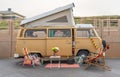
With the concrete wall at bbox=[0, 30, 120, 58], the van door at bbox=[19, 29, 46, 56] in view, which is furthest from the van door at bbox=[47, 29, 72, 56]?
the concrete wall at bbox=[0, 30, 120, 58]

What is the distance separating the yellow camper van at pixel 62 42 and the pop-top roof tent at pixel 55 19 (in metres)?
0.27

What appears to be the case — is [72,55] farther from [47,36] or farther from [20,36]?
[20,36]

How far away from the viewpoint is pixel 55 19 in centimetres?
1479

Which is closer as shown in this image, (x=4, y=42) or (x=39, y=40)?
(x=39, y=40)

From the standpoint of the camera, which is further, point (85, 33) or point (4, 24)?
point (4, 24)

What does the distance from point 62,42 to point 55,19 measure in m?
1.32

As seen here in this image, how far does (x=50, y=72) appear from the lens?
11.6 meters

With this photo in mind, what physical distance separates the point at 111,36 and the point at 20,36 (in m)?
5.88

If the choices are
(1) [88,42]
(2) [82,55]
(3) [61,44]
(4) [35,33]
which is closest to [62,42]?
(3) [61,44]

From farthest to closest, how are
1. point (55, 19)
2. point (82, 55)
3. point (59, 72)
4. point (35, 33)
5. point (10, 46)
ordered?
point (10, 46) → point (55, 19) → point (35, 33) → point (82, 55) → point (59, 72)

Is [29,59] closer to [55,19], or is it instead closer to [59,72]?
[59,72]

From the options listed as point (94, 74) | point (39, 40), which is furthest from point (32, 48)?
point (94, 74)

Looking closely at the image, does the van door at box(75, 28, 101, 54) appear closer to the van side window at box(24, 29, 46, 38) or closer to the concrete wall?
the van side window at box(24, 29, 46, 38)

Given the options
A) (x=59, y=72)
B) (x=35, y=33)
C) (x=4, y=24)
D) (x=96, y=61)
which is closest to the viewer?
(x=59, y=72)
